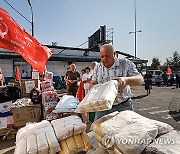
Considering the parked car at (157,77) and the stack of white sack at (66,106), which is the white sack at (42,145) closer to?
the stack of white sack at (66,106)

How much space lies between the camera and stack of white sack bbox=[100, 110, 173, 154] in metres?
1.32

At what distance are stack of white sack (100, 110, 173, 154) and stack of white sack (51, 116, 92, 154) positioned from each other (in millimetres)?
415

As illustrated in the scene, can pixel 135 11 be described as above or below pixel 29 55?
above

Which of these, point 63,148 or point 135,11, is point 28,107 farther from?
point 135,11

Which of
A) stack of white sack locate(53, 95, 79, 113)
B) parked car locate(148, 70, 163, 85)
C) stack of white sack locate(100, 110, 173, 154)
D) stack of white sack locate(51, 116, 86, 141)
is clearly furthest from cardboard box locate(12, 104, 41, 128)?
parked car locate(148, 70, 163, 85)

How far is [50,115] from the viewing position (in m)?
5.01

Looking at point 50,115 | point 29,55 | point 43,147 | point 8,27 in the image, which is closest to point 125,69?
point 43,147

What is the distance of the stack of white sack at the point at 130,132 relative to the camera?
4.34 feet

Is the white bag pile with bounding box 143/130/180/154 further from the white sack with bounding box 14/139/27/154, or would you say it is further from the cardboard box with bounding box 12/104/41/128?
the cardboard box with bounding box 12/104/41/128

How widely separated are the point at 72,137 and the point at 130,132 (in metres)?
0.78

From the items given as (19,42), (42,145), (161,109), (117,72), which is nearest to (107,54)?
(117,72)

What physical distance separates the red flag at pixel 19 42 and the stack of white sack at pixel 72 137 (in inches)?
95.4

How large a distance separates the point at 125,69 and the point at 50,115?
3.21 metres

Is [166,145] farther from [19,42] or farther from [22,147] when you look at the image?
[19,42]
